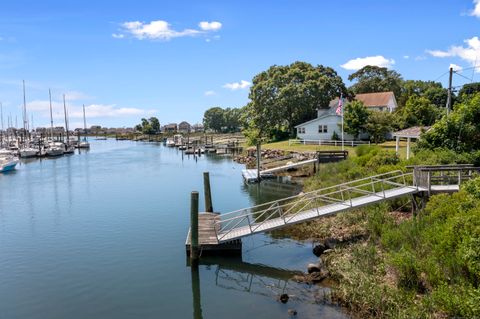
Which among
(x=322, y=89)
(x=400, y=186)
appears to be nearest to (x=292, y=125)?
(x=322, y=89)

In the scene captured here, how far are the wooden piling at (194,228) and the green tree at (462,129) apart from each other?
17.6 m

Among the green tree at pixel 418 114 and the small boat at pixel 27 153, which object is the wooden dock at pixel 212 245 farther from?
the small boat at pixel 27 153

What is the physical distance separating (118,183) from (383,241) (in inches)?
1477

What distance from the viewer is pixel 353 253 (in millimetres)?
16844

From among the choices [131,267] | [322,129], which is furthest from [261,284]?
[322,129]

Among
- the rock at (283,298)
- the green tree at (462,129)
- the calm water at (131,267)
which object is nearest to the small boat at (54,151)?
the calm water at (131,267)

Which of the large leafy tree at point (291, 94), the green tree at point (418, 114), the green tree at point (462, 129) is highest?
the large leafy tree at point (291, 94)

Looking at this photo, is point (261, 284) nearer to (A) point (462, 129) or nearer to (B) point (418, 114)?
(A) point (462, 129)

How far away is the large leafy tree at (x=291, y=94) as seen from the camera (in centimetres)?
7194

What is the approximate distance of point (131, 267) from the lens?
20.1 m

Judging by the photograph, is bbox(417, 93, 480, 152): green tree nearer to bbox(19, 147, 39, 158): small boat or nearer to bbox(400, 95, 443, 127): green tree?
bbox(400, 95, 443, 127): green tree

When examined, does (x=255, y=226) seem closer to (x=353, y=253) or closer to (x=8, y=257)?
(x=353, y=253)

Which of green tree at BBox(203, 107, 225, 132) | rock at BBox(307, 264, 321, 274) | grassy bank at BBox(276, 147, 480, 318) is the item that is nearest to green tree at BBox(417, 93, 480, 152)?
grassy bank at BBox(276, 147, 480, 318)

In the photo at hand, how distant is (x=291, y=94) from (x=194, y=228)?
56481 mm
